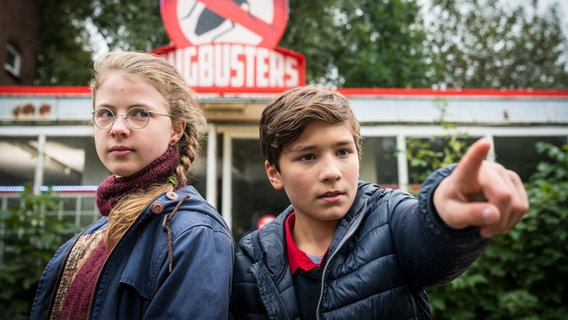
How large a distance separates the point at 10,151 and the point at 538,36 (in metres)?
16.7

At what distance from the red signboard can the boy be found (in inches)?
164

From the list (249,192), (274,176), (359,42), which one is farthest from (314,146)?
(359,42)

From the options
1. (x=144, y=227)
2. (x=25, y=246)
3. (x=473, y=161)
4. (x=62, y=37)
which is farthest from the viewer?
(x=62, y=37)

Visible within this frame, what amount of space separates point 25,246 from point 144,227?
3.60m

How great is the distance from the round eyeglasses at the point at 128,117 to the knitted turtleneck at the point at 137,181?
12 centimetres

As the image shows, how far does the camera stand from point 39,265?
13.6ft

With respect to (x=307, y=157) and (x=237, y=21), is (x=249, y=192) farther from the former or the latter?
(x=307, y=157)

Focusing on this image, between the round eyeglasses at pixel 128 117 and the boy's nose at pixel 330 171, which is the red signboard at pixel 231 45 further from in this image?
the boy's nose at pixel 330 171

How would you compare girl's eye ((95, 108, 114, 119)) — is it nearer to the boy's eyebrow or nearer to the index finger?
the boy's eyebrow

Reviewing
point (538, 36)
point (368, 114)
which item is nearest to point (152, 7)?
point (368, 114)

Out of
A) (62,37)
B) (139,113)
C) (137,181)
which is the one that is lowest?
(137,181)

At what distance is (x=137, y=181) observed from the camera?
1.30m

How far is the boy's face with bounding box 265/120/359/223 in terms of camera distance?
1.27 metres

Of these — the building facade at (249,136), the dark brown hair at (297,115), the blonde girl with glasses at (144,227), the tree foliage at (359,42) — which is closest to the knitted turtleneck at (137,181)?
the blonde girl with glasses at (144,227)
